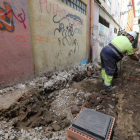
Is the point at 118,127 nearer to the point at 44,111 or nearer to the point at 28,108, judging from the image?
the point at 44,111

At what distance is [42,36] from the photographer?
290 cm

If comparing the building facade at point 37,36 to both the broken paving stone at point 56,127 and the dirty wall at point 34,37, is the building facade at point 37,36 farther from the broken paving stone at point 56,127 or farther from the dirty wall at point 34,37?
the broken paving stone at point 56,127

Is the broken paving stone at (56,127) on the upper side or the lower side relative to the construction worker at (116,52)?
lower

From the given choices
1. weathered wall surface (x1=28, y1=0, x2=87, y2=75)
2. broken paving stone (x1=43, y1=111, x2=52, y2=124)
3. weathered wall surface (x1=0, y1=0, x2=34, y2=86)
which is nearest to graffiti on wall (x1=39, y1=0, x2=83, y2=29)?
weathered wall surface (x1=28, y1=0, x2=87, y2=75)

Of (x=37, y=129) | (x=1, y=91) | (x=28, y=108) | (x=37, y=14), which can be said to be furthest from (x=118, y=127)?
(x=37, y=14)

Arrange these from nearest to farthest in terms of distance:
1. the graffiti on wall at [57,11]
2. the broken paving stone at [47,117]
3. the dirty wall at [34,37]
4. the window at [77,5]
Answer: the broken paving stone at [47,117]
the dirty wall at [34,37]
the graffiti on wall at [57,11]
the window at [77,5]

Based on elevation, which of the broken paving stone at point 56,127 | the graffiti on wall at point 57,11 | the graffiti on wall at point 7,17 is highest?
the graffiti on wall at point 57,11

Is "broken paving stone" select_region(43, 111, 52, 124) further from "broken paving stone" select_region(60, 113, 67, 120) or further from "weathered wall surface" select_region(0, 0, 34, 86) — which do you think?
"weathered wall surface" select_region(0, 0, 34, 86)

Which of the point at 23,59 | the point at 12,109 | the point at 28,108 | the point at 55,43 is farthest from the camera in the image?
the point at 55,43

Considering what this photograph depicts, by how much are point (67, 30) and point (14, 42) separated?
2.13 meters

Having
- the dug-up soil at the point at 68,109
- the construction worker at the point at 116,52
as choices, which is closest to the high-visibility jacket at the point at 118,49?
the construction worker at the point at 116,52

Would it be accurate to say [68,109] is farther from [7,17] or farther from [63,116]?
[7,17]

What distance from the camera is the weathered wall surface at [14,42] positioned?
6.88 ft

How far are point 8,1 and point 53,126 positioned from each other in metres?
2.66
